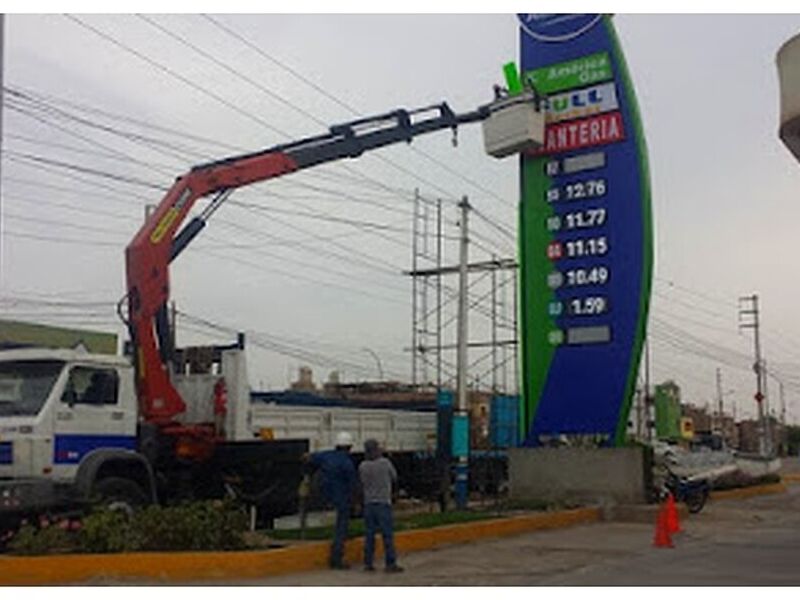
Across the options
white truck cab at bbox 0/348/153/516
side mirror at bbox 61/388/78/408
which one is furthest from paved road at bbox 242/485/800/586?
side mirror at bbox 61/388/78/408

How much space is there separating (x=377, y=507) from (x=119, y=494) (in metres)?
4.30

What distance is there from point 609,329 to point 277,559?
11893mm

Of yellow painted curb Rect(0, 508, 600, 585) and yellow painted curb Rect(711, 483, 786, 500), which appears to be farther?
yellow painted curb Rect(711, 483, 786, 500)

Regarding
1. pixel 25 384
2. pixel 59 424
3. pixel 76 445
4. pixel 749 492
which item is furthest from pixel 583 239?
pixel 25 384

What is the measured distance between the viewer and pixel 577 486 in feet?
70.9

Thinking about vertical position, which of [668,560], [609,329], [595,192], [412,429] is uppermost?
[595,192]

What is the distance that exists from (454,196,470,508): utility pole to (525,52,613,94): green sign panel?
481 centimetres

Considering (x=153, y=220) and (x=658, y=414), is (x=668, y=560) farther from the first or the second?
(x=658, y=414)

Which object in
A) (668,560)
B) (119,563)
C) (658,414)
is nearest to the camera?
(119,563)

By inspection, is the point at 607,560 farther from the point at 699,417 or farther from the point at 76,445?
the point at 699,417

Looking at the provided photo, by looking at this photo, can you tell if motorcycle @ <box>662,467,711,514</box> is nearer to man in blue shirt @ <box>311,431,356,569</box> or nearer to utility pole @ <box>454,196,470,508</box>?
utility pole @ <box>454,196,470,508</box>

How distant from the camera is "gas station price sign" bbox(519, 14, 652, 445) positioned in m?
21.9

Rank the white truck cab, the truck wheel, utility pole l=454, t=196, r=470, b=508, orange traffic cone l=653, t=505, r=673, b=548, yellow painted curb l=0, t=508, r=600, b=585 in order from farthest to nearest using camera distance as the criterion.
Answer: utility pole l=454, t=196, r=470, b=508
orange traffic cone l=653, t=505, r=673, b=548
the truck wheel
the white truck cab
yellow painted curb l=0, t=508, r=600, b=585

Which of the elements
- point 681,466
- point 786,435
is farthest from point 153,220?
point 786,435
